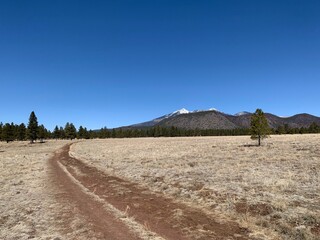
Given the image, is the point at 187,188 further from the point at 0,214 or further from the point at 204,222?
the point at 0,214

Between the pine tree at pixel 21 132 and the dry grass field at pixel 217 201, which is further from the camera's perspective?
the pine tree at pixel 21 132

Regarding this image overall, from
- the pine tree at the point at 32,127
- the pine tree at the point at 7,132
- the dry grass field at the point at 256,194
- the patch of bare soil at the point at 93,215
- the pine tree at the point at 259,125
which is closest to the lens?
the patch of bare soil at the point at 93,215

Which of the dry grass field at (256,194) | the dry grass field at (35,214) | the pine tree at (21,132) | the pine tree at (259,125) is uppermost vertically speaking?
the pine tree at (21,132)

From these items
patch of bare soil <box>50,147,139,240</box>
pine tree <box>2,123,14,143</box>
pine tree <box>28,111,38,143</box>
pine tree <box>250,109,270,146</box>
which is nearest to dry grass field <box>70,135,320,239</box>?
patch of bare soil <box>50,147,139,240</box>

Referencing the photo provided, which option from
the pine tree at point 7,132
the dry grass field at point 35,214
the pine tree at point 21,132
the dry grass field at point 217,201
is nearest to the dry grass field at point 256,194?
the dry grass field at point 217,201

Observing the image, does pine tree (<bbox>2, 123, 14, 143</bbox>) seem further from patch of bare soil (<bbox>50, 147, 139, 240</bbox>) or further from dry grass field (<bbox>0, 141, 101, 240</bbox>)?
patch of bare soil (<bbox>50, 147, 139, 240</bbox>)

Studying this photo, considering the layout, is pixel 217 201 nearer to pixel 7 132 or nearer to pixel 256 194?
pixel 256 194

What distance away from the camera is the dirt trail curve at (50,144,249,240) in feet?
32.1

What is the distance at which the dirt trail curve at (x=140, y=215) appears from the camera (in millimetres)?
9789

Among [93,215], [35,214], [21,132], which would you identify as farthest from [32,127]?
[93,215]

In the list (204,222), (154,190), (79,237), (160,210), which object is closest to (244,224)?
(204,222)

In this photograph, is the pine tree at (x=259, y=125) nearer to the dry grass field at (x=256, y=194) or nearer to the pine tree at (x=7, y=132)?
the dry grass field at (x=256, y=194)

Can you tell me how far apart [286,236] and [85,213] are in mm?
8039

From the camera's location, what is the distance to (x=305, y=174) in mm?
19297
